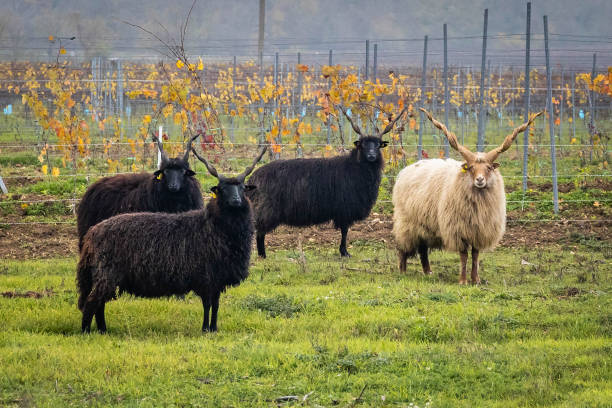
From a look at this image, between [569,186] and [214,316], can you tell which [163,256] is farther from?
[569,186]

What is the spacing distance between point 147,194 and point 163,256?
2.61 meters

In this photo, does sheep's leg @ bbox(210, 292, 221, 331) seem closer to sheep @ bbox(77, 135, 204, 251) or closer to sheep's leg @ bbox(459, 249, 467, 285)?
sheep @ bbox(77, 135, 204, 251)

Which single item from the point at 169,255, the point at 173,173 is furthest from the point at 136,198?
the point at 169,255

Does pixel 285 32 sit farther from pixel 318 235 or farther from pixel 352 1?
pixel 318 235

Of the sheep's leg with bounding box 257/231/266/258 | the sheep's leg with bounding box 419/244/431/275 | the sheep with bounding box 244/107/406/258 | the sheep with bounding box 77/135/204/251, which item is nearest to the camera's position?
the sheep with bounding box 77/135/204/251

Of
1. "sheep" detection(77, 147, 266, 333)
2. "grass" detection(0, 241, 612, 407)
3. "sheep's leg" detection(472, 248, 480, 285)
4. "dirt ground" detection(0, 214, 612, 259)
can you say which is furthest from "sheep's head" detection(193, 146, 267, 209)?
"dirt ground" detection(0, 214, 612, 259)

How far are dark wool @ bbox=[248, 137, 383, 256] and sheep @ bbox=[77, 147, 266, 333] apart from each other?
4721 millimetres

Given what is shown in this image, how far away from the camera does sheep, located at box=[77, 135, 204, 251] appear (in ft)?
32.8

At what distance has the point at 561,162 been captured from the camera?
69.1 ft

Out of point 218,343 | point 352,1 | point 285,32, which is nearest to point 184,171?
point 218,343

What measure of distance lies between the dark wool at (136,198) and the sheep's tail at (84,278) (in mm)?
2313

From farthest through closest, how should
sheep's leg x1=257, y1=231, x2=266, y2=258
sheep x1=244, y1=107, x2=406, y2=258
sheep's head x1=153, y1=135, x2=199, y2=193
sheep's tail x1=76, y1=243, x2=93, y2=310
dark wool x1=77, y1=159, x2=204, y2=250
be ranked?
1. sheep x1=244, y1=107, x2=406, y2=258
2. sheep's leg x1=257, y1=231, x2=266, y2=258
3. dark wool x1=77, y1=159, x2=204, y2=250
4. sheep's head x1=153, y1=135, x2=199, y2=193
5. sheep's tail x1=76, y1=243, x2=93, y2=310

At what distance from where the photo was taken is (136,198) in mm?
10227

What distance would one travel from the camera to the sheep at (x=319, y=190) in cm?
1289
